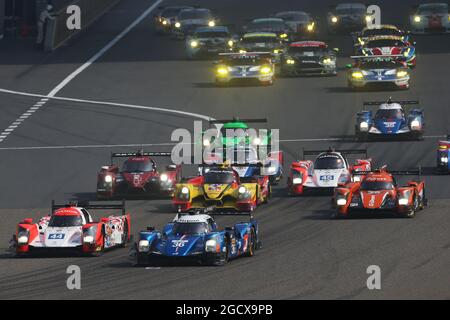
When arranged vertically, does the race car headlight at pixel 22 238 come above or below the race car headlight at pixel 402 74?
below

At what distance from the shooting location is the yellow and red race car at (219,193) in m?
49.8

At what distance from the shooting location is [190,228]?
41.6 metres

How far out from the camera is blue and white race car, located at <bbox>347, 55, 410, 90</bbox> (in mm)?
71000

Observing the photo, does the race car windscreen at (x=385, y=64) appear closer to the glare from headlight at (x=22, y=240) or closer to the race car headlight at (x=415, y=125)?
the race car headlight at (x=415, y=125)

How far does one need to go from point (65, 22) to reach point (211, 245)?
52.1m

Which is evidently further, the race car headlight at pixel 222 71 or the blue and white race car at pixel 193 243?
the race car headlight at pixel 222 71

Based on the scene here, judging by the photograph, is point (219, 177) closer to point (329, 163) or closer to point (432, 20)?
point (329, 163)

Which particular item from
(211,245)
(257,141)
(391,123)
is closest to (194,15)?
(391,123)

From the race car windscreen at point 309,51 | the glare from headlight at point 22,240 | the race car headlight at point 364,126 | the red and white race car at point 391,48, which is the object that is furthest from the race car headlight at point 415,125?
the glare from headlight at point 22,240

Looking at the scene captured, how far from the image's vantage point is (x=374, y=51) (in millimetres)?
76938

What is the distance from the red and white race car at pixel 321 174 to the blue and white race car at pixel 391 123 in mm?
8012

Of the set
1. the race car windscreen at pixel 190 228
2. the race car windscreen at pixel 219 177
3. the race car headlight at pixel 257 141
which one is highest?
the race car headlight at pixel 257 141
